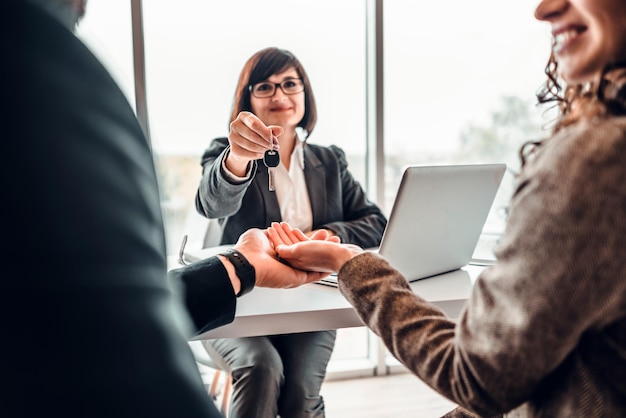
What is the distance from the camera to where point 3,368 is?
41 centimetres

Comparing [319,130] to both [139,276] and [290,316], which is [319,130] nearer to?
[290,316]

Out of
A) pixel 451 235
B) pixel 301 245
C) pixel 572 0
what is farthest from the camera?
pixel 451 235

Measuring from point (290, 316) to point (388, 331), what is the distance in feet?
1.17

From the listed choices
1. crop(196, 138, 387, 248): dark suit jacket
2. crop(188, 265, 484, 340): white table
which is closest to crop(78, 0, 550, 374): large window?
crop(196, 138, 387, 248): dark suit jacket

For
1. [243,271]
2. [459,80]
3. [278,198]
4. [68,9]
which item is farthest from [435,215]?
[459,80]

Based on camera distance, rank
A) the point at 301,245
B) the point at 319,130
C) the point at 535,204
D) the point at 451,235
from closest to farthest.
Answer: the point at 535,204, the point at 301,245, the point at 451,235, the point at 319,130

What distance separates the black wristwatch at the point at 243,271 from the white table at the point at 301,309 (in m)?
0.11

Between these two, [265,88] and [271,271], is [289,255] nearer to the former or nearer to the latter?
[271,271]

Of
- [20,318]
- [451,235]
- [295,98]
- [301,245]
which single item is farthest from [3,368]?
[295,98]

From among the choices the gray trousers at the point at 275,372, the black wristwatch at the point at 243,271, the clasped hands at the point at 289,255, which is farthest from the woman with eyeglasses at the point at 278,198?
the black wristwatch at the point at 243,271

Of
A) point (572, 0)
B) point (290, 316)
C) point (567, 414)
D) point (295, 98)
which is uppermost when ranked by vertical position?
point (572, 0)

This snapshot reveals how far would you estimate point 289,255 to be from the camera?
1.06 meters

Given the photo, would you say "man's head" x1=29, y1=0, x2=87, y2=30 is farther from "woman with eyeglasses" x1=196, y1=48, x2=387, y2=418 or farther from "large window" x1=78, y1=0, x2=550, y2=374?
"large window" x1=78, y1=0, x2=550, y2=374

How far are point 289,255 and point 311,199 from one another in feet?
2.98
